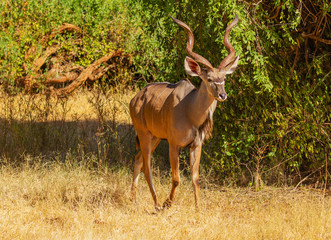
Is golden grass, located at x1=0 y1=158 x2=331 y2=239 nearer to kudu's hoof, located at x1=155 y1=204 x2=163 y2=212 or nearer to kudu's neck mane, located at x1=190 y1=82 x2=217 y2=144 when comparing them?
kudu's hoof, located at x1=155 y1=204 x2=163 y2=212

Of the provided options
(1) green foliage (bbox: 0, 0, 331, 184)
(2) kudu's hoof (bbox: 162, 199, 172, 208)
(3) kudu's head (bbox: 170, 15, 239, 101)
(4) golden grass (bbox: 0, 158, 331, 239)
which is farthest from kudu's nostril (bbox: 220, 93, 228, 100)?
(2) kudu's hoof (bbox: 162, 199, 172, 208)

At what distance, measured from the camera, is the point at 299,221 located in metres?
4.68

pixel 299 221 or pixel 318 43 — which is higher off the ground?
pixel 318 43

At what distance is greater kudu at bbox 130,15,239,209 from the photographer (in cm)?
489

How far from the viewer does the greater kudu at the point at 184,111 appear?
16.1ft

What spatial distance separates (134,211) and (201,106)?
1263 mm

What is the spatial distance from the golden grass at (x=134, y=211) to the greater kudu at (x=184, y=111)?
0.95ft

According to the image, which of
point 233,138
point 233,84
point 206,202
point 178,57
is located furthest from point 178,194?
point 178,57

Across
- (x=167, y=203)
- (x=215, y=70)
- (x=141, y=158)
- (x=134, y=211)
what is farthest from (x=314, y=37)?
(x=134, y=211)

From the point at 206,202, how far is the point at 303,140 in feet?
4.43

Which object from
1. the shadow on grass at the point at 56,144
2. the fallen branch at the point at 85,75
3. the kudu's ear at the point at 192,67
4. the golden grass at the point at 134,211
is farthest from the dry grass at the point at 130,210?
the fallen branch at the point at 85,75

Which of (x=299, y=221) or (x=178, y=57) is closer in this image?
(x=299, y=221)

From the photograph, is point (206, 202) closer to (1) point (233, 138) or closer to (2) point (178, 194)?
(2) point (178, 194)

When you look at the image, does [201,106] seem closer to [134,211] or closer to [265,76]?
[265,76]
